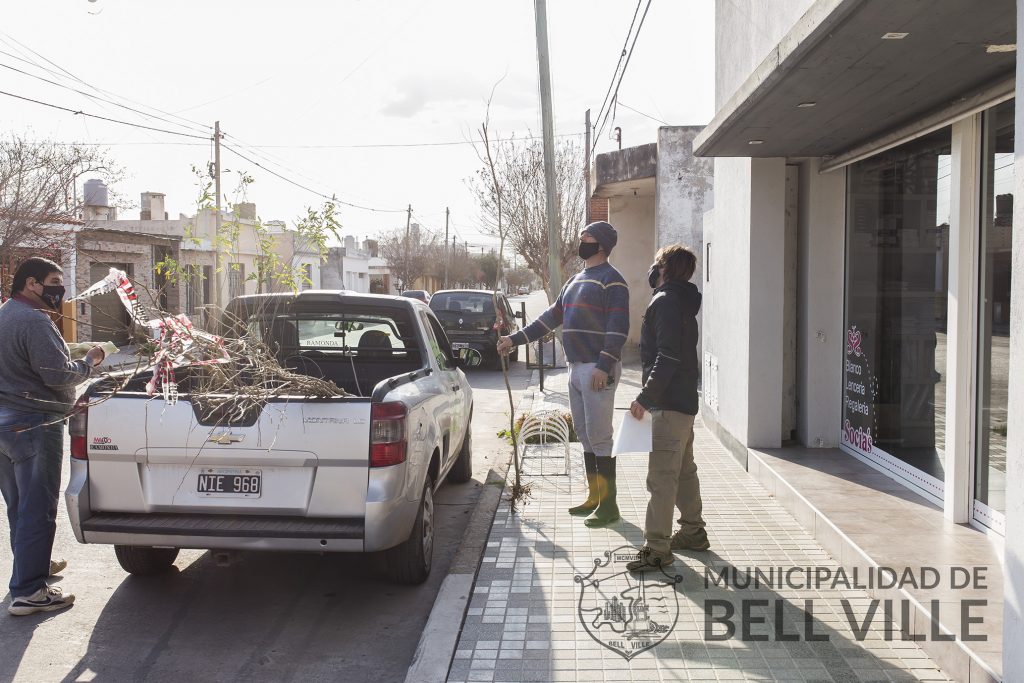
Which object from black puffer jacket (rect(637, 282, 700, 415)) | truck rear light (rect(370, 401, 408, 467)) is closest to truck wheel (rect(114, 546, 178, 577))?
truck rear light (rect(370, 401, 408, 467))

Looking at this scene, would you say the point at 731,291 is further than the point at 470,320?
No

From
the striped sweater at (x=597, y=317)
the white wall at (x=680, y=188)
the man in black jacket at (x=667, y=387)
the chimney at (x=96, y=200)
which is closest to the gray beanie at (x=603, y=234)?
the striped sweater at (x=597, y=317)

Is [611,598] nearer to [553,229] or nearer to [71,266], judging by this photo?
[553,229]

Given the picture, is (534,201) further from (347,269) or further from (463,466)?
(347,269)

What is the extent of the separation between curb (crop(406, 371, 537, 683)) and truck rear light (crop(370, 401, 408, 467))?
821mm

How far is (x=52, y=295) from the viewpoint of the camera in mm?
4789

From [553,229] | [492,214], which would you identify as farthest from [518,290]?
[553,229]

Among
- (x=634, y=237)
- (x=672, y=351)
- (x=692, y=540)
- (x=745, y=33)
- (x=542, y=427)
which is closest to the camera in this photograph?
(x=672, y=351)

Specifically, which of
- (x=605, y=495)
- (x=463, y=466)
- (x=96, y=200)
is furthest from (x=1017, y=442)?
(x=96, y=200)

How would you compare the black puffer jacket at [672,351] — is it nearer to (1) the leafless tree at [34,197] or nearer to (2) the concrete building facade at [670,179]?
(2) the concrete building facade at [670,179]

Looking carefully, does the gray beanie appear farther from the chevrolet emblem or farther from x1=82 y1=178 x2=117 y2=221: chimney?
x1=82 y1=178 x2=117 y2=221: chimney

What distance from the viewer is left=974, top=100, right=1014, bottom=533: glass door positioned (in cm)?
483

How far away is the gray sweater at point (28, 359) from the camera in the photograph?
462 centimetres

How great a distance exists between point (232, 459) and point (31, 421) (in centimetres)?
125
